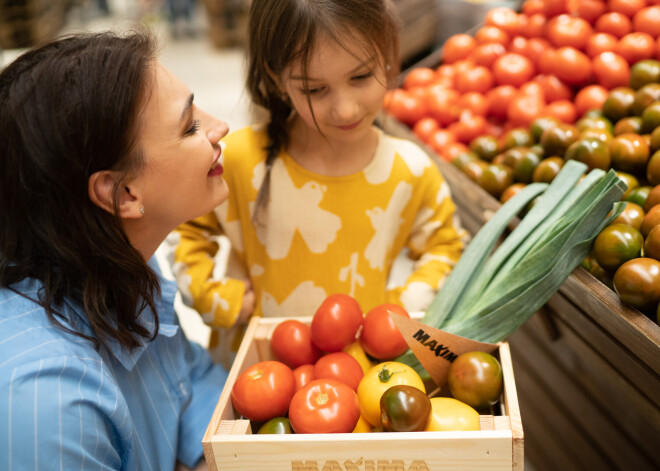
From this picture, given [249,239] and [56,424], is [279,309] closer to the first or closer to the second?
[249,239]

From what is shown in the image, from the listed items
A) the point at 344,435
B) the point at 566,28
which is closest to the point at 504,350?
the point at 344,435

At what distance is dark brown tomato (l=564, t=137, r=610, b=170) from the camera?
1383 mm

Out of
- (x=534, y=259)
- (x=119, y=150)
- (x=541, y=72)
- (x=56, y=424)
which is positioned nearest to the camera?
(x=56, y=424)

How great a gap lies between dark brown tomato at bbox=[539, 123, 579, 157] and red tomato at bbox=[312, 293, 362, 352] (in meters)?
0.79

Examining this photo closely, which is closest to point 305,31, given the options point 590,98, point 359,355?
point 359,355

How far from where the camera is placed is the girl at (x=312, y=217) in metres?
1.41

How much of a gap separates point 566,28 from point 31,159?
1.82 m

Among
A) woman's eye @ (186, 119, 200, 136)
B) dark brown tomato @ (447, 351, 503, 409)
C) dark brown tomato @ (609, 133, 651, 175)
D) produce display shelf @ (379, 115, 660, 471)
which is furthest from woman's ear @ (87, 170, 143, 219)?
dark brown tomato @ (609, 133, 651, 175)

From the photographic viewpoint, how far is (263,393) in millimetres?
1001

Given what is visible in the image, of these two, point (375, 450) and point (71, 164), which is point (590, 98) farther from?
point (71, 164)

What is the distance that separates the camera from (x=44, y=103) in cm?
94

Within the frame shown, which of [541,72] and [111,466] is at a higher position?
[541,72]

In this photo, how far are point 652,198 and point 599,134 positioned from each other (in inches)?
12.0

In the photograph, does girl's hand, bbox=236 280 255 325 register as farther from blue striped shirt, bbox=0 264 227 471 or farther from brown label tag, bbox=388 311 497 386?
brown label tag, bbox=388 311 497 386
